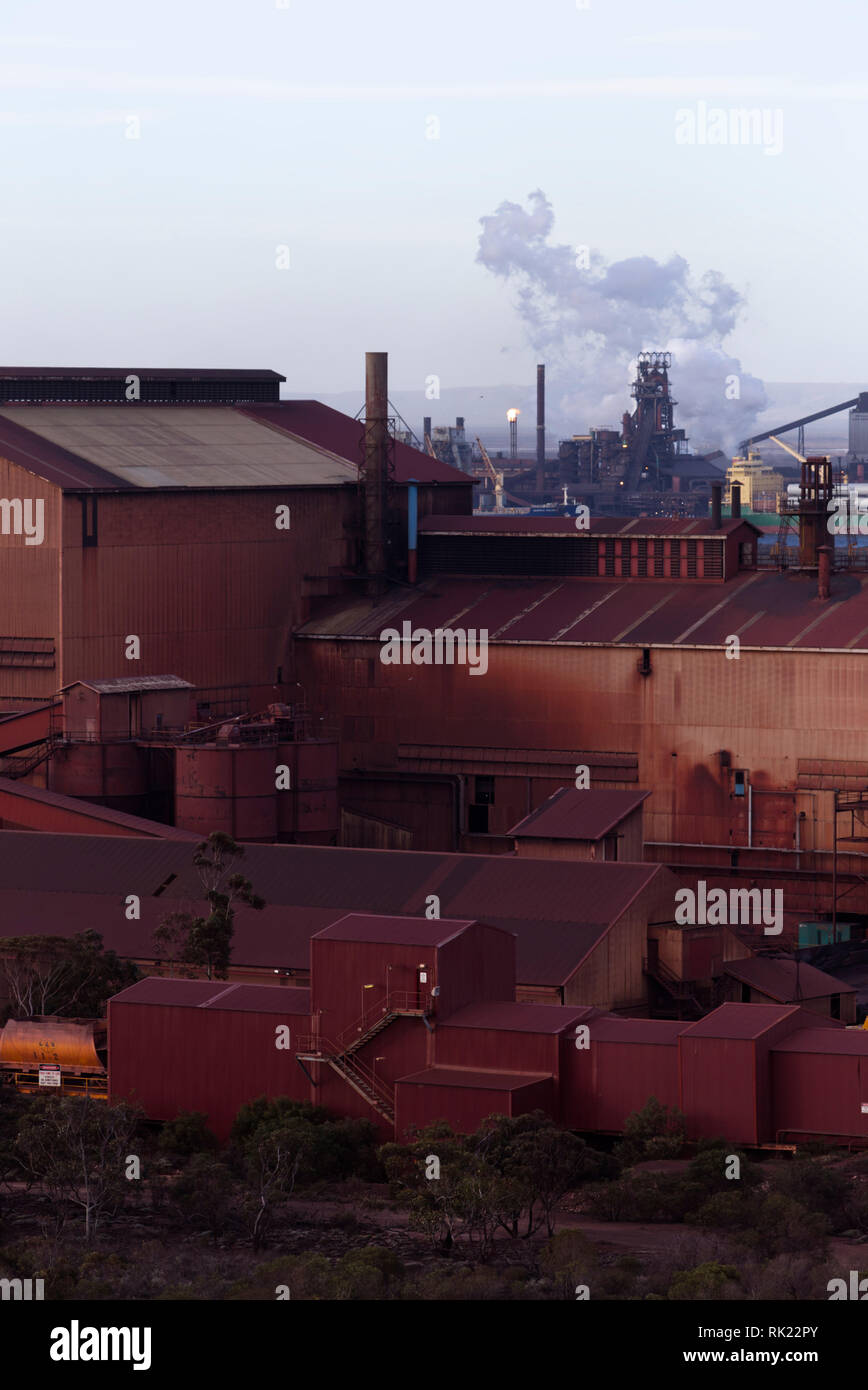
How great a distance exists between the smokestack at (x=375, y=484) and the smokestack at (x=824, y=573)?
1461 centimetres

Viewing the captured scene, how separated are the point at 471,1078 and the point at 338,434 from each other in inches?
1733

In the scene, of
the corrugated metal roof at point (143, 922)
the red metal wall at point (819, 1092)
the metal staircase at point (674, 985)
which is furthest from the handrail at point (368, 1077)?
the metal staircase at point (674, 985)

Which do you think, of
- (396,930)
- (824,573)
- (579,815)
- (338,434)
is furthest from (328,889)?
A: (338,434)

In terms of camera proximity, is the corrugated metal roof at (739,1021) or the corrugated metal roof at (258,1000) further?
the corrugated metal roof at (258,1000)

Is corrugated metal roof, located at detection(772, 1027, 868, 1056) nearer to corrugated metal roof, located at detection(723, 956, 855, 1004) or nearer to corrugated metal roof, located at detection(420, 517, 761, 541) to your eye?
corrugated metal roof, located at detection(723, 956, 855, 1004)

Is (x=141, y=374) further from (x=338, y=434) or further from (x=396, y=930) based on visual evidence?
(x=396, y=930)

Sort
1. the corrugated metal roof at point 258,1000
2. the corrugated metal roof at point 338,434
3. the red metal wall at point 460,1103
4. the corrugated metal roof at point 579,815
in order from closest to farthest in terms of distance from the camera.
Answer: the red metal wall at point 460,1103 → the corrugated metal roof at point 258,1000 → the corrugated metal roof at point 579,815 → the corrugated metal roof at point 338,434

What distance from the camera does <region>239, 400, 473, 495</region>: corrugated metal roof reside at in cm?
8131

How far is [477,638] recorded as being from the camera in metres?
70.1

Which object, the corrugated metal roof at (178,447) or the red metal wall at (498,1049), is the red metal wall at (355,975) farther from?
the corrugated metal roof at (178,447)

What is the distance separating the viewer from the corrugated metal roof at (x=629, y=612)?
2591 inches

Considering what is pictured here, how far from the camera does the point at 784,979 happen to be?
5159 cm

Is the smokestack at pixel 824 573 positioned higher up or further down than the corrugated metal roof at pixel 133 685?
higher up
